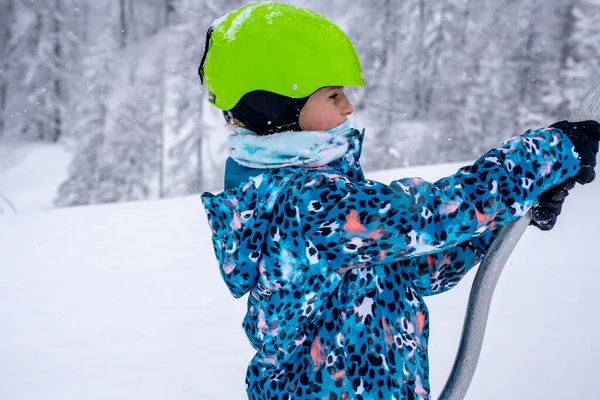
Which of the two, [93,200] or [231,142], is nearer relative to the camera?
[231,142]

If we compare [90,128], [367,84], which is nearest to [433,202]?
[367,84]

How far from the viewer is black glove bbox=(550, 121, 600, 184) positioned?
3.26 feet

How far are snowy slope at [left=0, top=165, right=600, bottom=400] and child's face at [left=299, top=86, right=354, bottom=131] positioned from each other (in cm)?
247

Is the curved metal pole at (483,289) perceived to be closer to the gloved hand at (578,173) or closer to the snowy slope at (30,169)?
the gloved hand at (578,173)

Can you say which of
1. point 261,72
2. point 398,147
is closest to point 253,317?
point 261,72

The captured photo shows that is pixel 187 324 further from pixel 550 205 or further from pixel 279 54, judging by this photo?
pixel 550 205

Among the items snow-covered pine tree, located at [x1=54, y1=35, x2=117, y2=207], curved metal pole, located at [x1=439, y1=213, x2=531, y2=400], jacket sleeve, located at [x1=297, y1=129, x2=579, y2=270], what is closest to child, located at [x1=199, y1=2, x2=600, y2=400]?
jacket sleeve, located at [x1=297, y1=129, x2=579, y2=270]

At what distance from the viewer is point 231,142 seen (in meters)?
1.18

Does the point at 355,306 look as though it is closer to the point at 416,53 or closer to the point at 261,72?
the point at 261,72

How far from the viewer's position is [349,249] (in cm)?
100

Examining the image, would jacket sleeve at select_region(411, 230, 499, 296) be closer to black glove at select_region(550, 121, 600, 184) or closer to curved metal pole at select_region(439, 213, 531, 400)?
curved metal pole at select_region(439, 213, 531, 400)

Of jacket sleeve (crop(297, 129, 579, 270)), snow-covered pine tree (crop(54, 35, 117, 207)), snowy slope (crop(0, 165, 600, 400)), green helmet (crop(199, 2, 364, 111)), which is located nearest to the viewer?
jacket sleeve (crop(297, 129, 579, 270))

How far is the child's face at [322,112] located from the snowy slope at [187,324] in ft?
8.12

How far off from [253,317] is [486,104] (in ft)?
79.4
